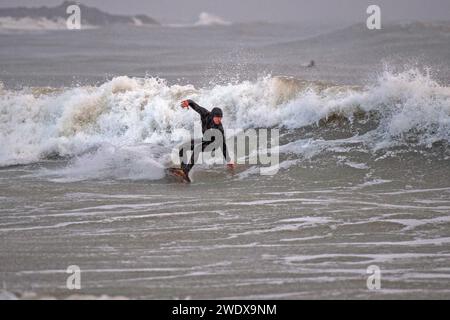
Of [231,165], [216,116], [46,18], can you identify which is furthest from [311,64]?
[46,18]

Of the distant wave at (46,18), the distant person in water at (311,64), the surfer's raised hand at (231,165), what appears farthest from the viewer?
the distant wave at (46,18)

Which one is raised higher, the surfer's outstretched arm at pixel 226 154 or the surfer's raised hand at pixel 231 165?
the surfer's outstretched arm at pixel 226 154

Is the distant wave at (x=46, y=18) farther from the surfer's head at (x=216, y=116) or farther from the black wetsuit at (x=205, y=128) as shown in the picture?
the surfer's head at (x=216, y=116)

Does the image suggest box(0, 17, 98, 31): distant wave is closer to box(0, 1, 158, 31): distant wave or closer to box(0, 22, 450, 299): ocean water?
box(0, 1, 158, 31): distant wave

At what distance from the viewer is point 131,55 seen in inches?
1841

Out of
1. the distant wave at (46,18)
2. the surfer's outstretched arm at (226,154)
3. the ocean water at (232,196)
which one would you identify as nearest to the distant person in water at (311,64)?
the ocean water at (232,196)

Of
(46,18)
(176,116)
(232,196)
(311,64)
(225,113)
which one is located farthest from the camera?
(46,18)

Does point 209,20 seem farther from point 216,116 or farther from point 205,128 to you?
point 216,116

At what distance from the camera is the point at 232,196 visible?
1320cm

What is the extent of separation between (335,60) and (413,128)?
Answer: 22.6 meters

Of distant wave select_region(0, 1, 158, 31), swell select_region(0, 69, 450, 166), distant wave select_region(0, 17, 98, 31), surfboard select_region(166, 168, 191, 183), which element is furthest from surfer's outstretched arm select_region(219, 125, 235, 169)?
distant wave select_region(0, 1, 158, 31)

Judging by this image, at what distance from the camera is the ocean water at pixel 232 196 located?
29.9 ft

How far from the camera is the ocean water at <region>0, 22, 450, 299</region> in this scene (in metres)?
9.12

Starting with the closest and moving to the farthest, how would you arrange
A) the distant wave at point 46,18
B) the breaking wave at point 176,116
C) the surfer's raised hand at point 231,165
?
the surfer's raised hand at point 231,165, the breaking wave at point 176,116, the distant wave at point 46,18
